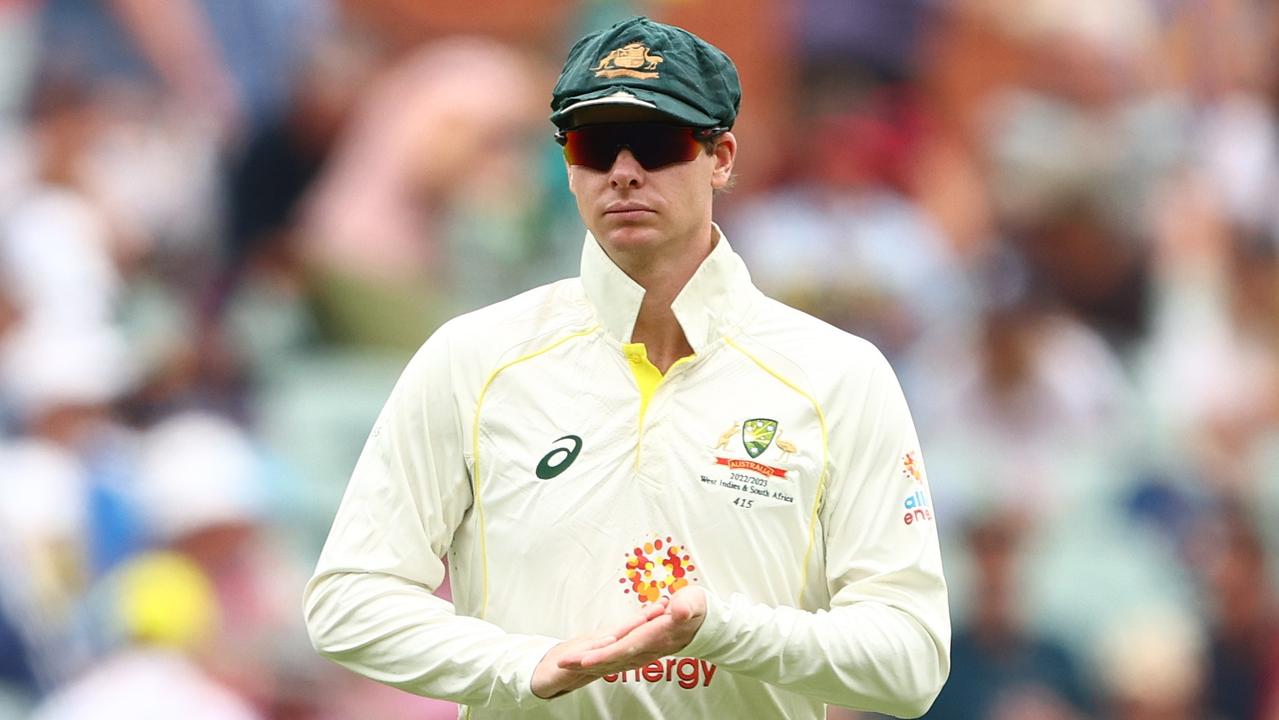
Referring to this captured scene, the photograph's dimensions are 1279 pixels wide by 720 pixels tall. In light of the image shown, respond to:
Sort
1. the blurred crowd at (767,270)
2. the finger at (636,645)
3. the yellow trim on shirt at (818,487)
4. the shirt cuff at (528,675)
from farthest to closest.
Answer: the blurred crowd at (767,270) → the yellow trim on shirt at (818,487) → the shirt cuff at (528,675) → the finger at (636,645)

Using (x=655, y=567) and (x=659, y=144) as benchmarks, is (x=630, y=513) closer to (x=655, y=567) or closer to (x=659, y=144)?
(x=655, y=567)

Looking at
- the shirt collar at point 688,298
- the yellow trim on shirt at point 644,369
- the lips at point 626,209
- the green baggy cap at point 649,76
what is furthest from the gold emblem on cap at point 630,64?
the yellow trim on shirt at point 644,369

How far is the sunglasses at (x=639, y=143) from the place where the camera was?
3.38 metres

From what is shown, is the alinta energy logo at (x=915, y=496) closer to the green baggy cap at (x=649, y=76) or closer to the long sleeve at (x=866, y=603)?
the long sleeve at (x=866, y=603)

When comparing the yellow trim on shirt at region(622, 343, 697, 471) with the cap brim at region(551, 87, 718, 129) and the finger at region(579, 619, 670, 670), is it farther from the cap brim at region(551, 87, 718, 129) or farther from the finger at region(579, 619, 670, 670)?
the finger at region(579, 619, 670, 670)

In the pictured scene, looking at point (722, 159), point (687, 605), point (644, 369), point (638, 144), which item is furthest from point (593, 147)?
point (687, 605)

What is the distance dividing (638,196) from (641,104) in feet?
0.57

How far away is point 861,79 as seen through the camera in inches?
418

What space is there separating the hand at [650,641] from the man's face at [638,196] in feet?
2.15

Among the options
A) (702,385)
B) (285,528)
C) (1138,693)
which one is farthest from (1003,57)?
(702,385)

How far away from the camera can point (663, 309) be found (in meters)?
3.56

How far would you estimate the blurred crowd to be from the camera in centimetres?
910

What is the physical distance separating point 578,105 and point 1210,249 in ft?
26.5

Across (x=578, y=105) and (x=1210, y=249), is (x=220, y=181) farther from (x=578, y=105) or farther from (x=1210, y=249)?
(x=578, y=105)
